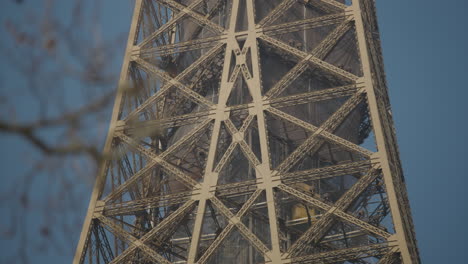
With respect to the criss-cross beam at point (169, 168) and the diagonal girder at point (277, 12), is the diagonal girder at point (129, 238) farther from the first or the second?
the diagonal girder at point (277, 12)

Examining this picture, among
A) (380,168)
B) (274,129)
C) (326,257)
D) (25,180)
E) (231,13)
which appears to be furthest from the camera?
(231,13)

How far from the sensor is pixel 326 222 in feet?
81.5

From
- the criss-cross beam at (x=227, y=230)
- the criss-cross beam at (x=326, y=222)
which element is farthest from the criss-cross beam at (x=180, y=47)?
the criss-cross beam at (x=326, y=222)

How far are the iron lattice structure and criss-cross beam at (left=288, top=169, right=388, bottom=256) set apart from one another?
0.04 metres

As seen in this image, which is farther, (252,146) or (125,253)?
(252,146)

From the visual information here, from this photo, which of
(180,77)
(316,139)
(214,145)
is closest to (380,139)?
(316,139)

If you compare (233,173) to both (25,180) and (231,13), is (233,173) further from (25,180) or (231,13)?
(25,180)

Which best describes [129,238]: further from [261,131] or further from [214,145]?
[261,131]

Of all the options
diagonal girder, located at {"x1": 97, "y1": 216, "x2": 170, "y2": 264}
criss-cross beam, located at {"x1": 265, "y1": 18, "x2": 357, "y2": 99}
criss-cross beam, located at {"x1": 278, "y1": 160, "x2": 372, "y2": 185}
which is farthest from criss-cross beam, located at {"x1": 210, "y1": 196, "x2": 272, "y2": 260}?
criss-cross beam, located at {"x1": 265, "y1": 18, "x2": 357, "y2": 99}

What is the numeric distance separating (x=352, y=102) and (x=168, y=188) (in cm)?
794

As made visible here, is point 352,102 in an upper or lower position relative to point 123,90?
upper

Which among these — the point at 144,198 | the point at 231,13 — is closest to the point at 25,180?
the point at 144,198

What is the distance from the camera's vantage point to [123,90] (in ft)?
26.4

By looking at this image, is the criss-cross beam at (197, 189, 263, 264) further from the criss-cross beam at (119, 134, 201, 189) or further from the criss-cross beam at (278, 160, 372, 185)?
the criss-cross beam at (119, 134, 201, 189)
